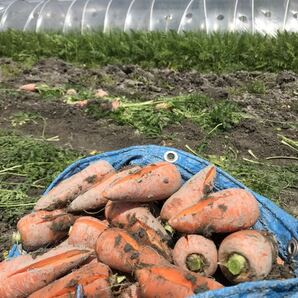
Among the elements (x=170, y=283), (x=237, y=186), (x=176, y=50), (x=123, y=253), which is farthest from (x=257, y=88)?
(x=170, y=283)

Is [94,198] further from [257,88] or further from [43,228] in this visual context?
[257,88]

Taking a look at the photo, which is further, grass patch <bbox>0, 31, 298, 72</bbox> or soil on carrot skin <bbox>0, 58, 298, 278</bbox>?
grass patch <bbox>0, 31, 298, 72</bbox>

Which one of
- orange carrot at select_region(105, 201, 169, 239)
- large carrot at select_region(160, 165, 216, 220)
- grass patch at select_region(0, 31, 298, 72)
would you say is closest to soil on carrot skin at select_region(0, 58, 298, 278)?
grass patch at select_region(0, 31, 298, 72)

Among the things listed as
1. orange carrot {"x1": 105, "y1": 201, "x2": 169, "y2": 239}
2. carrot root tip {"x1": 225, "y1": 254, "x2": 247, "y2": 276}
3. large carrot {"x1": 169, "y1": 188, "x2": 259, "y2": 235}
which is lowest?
carrot root tip {"x1": 225, "y1": 254, "x2": 247, "y2": 276}

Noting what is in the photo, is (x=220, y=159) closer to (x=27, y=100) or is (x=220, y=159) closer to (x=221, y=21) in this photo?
(x=27, y=100)

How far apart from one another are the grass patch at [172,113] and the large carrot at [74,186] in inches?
74.1

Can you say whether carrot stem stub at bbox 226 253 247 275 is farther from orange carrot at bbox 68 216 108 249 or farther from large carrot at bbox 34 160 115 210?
large carrot at bbox 34 160 115 210

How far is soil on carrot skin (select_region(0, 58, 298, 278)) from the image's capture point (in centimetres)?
447

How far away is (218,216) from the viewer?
7.48 ft

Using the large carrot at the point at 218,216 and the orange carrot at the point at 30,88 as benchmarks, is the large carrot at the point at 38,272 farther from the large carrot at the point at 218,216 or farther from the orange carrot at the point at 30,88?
the orange carrot at the point at 30,88

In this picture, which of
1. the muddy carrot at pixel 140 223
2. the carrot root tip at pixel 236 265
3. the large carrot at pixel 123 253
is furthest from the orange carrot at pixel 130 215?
the carrot root tip at pixel 236 265

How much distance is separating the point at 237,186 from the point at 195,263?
635 mm

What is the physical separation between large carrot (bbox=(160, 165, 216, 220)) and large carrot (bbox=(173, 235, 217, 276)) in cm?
22

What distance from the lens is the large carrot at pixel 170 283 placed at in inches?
79.0
